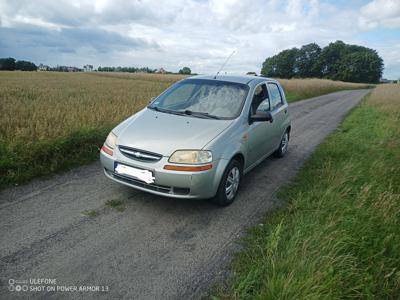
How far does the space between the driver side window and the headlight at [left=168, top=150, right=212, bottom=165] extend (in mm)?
1465

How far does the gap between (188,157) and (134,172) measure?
721mm

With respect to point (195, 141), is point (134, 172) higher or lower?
lower

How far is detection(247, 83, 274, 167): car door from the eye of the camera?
4.41m

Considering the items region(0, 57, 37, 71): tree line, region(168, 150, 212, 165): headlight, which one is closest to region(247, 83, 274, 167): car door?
region(168, 150, 212, 165): headlight

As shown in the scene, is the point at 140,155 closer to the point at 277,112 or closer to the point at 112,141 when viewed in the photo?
the point at 112,141

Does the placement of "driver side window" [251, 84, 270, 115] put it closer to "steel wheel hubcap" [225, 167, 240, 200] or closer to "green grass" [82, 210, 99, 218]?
"steel wheel hubcap" [225, 167, 240, 200]

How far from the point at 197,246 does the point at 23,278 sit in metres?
1.66

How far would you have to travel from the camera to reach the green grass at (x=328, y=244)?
2.33 m

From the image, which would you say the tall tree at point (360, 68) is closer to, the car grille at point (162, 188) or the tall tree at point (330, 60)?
the tall tree at point (330, 60)

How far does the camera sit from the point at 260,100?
16.0 ft

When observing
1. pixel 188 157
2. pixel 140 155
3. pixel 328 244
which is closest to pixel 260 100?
pixel 188 157

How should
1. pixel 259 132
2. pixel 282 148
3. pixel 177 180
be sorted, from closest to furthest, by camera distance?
1. pixel 177 180
2. pixel 259 132
3. pixel 282 148

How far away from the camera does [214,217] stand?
3713 millimetres

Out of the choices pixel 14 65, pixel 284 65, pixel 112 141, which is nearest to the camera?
pixel 112 141
